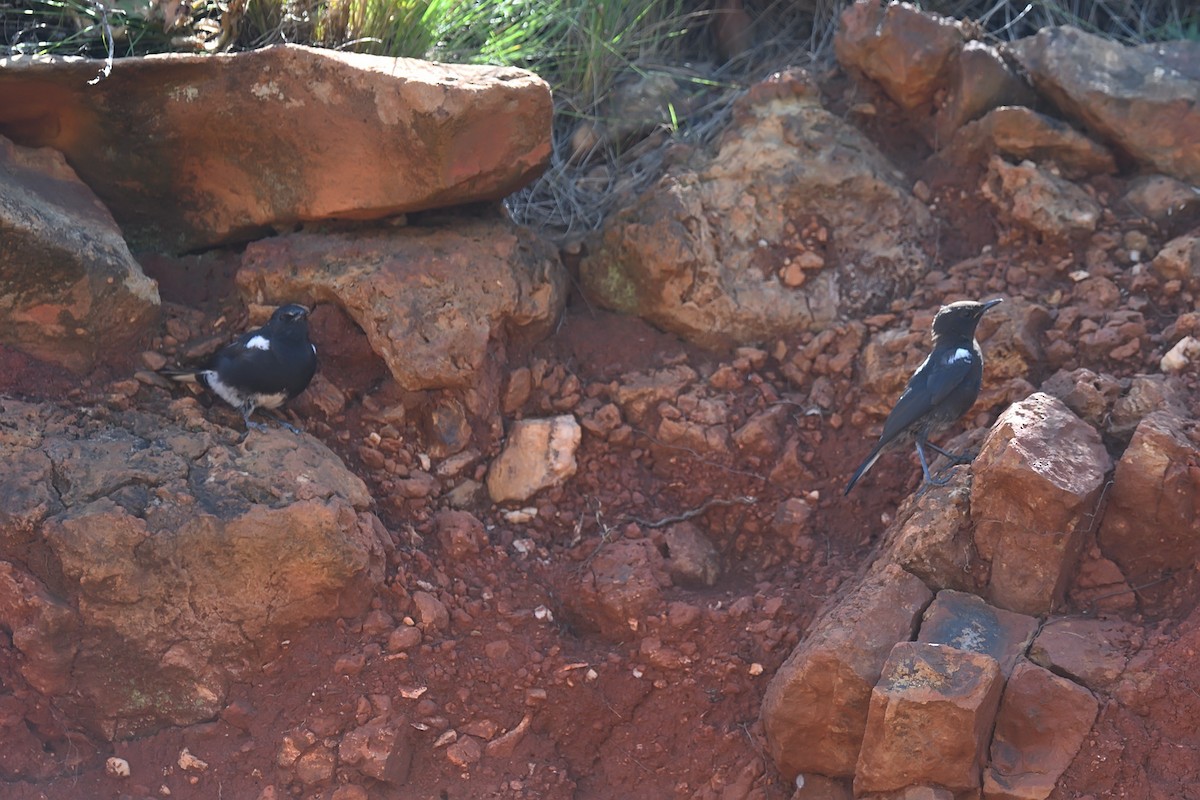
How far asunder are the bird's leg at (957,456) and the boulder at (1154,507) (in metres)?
0.53

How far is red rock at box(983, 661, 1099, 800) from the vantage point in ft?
11.5

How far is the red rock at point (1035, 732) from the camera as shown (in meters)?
3.50

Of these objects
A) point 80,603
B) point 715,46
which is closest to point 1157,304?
point 715,46

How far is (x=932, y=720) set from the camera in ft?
11.4

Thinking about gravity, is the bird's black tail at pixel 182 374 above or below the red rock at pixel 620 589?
above

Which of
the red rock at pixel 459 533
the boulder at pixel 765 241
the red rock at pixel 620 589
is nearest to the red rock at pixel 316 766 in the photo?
the red rock at pixel 459 533

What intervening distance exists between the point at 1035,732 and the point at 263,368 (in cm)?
283

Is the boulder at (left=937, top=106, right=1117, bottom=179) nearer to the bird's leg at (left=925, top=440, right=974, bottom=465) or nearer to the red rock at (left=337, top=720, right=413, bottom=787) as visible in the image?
the bird's leg at (left=925, top=440, right=974, bottom=465)

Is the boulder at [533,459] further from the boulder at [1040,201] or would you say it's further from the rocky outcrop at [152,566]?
the boulder at [1040,201]

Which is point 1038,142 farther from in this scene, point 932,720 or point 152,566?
point 152,566

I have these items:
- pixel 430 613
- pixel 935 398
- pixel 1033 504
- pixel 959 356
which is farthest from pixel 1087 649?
pixel 430 613

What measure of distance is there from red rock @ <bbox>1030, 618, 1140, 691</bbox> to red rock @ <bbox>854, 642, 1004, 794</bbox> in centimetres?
19

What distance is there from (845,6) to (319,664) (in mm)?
4278

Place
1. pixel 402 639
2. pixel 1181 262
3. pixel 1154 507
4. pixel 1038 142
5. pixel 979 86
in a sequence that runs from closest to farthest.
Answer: pixel 1154 507 → pixel 402 639 → pixel 1181 262 → pixel 1038 142 → pixel 979 86
